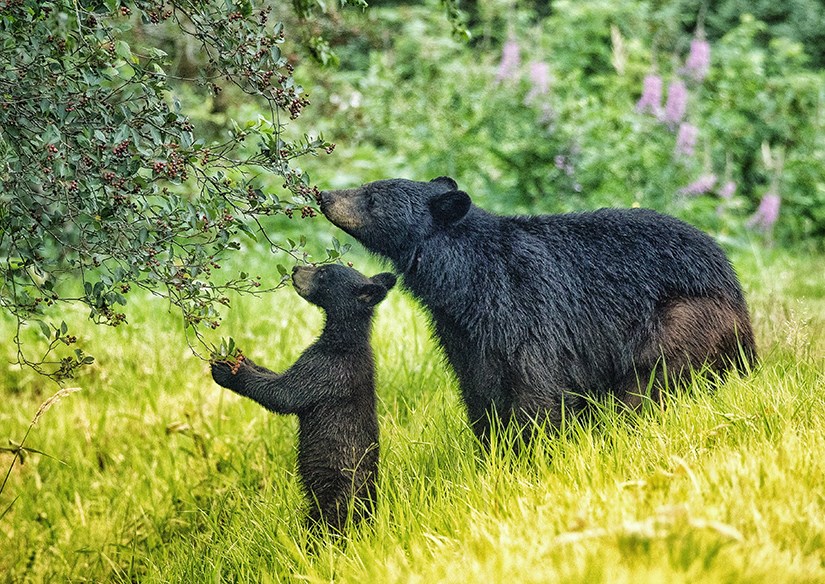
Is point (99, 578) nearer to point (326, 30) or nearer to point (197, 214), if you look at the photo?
point (197, 214)

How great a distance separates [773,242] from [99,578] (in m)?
8.36

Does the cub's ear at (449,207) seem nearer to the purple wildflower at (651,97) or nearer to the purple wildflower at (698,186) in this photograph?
the purple wildflower at (698,186)

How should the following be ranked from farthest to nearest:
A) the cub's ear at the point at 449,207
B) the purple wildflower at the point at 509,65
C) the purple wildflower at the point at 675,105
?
the purple wildflower at the point at 509,65
the purple wildflower at the point at 675,105
the cub's ear at the point at 449,207

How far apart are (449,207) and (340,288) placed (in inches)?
23.8

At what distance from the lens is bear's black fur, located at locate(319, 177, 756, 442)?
394 cm

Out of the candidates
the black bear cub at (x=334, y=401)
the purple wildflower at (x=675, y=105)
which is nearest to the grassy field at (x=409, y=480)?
the black bear cub at (x=334, y=401)

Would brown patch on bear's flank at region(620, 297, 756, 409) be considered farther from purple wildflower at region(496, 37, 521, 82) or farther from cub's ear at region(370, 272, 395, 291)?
purple wildflower at region(496, 37, 521, 82)

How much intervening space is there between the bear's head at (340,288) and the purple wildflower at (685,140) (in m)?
5.34

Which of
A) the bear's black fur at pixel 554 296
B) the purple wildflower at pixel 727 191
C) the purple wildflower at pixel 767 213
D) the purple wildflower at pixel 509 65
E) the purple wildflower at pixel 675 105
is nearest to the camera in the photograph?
the bear's black fur at pixel 554 296

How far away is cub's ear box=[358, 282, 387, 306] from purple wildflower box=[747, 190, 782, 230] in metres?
6.97

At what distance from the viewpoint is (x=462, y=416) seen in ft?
14.2

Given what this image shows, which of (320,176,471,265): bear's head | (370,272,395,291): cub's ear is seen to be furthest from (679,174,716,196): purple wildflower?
(370,272,395,291): cub's ear

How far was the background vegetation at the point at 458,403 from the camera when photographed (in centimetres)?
263

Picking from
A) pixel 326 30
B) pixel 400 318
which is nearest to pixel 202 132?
pixel 326 30
